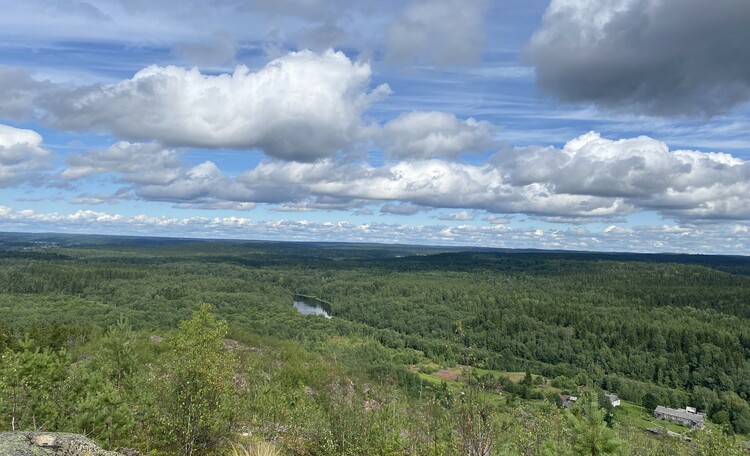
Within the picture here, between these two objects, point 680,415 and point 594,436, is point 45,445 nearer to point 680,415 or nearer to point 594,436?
point 594,436

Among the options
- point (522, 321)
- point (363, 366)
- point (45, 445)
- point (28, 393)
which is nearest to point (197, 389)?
point (45, 445)

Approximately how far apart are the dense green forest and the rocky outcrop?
170 inches

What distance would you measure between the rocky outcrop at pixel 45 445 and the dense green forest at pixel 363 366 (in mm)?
4328

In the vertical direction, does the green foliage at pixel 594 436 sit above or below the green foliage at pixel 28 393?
above

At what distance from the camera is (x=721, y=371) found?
111750mm

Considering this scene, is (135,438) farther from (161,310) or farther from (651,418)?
(161,310)

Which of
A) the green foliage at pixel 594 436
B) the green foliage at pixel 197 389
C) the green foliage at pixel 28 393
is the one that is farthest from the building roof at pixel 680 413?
the green foliage at pixel 28 393

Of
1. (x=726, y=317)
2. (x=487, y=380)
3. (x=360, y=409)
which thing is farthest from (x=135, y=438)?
(x=726, y=317)

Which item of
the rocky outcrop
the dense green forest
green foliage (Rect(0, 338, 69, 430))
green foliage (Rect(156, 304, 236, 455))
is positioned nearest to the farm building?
the dense green forest

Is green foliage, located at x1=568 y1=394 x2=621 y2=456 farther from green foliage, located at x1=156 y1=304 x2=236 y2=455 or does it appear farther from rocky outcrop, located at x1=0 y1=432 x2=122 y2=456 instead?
green foliage, located at x1=156 y1=304 x2=236 y2=455

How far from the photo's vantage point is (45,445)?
10.6 metres

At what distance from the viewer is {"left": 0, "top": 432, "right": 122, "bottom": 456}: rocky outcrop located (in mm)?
10141

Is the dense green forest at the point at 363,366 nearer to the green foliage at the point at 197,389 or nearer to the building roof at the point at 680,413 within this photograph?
the green foliage at the point at 197,389

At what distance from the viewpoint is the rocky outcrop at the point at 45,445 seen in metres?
10.1
